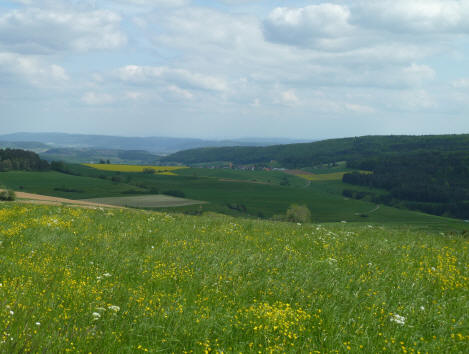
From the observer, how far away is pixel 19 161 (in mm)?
111625

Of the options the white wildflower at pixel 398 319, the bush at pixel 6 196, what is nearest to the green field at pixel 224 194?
the bush at pixel 6 196

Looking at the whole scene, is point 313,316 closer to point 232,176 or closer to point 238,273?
point 238,273

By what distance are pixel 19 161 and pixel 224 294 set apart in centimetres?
12451

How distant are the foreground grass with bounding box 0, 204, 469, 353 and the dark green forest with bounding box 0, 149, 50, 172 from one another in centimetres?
11174

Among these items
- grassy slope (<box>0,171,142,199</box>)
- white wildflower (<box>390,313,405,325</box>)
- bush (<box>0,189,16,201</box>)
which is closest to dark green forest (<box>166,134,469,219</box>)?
grassy slope (<box>0,171,142,199</box>)

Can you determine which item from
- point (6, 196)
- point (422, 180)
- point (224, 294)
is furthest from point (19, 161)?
point (422, 180)

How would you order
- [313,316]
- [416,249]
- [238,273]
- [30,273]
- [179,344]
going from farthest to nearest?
[416,249], [238,273], [30,273], [313,316], [179,344]

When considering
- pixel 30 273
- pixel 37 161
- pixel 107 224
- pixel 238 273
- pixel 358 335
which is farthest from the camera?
pixel 37 161

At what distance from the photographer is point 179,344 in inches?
219

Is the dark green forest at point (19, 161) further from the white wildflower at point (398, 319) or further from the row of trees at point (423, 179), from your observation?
the row of trees at point (423, 179)

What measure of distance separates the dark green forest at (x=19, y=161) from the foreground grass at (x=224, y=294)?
112m

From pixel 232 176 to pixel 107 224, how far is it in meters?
154

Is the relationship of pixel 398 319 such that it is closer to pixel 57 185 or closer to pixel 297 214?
pixel 297 214

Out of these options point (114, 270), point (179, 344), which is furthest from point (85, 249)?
point (179, 344)
